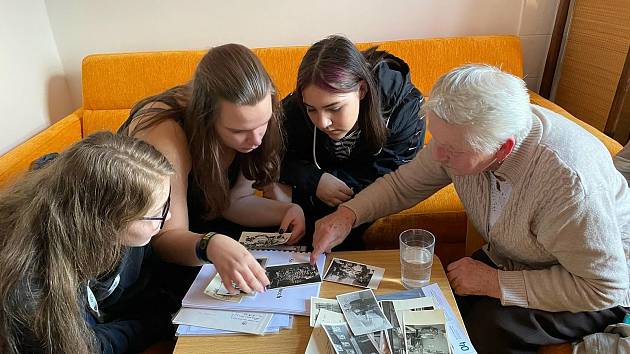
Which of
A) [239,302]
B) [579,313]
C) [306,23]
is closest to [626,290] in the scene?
[579,313]

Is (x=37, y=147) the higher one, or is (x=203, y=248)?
(x=203, y=248)

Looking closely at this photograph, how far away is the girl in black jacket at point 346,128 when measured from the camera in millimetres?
1607

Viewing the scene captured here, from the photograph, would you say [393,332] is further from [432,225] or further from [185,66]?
[185,66]

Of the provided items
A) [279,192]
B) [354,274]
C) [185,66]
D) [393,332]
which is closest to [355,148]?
[279,192]

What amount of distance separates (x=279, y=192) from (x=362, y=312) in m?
0.86

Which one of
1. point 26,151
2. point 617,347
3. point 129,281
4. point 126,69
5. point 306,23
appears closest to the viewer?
point 617,347

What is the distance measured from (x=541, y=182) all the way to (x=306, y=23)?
1.81 meters

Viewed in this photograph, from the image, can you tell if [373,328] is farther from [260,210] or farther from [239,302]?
[260,210]

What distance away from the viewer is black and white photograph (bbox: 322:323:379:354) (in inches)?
40.0

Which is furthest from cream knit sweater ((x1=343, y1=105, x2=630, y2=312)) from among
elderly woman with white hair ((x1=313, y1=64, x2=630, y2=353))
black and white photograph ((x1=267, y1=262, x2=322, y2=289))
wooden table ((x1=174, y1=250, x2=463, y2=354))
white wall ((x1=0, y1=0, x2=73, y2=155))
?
white wall ((x1=0, y1=0, x2=73, y2=155))

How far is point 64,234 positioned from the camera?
3.29ft

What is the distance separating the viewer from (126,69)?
2482mm

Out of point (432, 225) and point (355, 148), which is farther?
point (432, 225)

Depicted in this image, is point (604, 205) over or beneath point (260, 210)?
over
